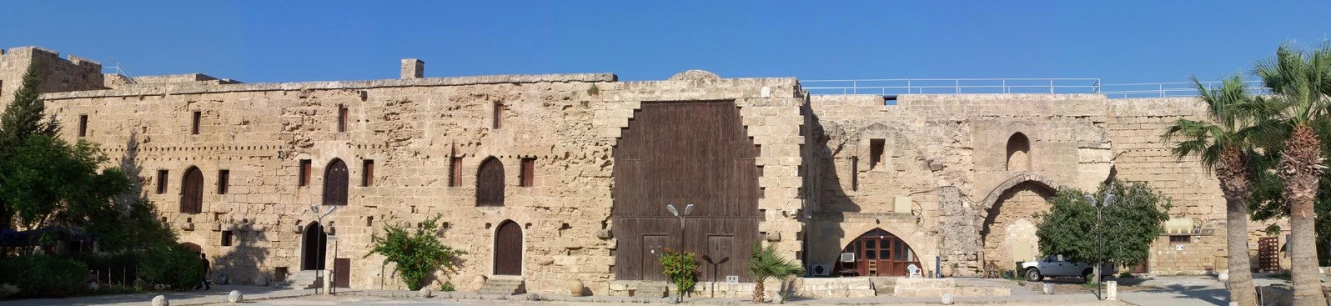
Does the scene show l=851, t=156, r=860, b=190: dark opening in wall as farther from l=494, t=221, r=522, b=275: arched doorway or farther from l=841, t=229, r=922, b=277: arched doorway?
l=494, t=221, r=522, b=275: arched doorway

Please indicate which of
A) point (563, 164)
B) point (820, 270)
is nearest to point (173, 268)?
point (563, 164)

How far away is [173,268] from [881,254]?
56.9 feet

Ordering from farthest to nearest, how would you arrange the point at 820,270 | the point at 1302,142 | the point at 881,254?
1. the point at 881,254
2. the point at 820,270
3. the point at 1302,142

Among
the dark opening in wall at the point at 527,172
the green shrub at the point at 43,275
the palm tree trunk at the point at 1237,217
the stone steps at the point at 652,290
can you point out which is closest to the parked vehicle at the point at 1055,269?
the palm tree trunk at the point at 1237,217

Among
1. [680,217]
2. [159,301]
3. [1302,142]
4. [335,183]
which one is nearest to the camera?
[1302,142]

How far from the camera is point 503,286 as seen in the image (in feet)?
83.0

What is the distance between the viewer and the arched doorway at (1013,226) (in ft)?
106

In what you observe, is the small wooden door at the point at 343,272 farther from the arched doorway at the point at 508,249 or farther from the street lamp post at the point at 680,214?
the street lamp post at the point at 680,214

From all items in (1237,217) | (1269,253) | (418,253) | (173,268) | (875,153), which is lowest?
(173,268)

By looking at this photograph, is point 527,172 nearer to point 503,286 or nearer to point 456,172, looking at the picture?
point 456,172

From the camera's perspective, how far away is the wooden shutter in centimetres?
2666

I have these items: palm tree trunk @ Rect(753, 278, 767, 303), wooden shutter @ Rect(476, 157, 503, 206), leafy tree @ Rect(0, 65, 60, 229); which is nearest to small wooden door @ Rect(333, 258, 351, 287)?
wooden shutter @ Rect(476, 157, 503, 206)

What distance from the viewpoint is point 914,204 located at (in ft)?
104

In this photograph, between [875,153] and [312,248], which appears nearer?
[312,248]
